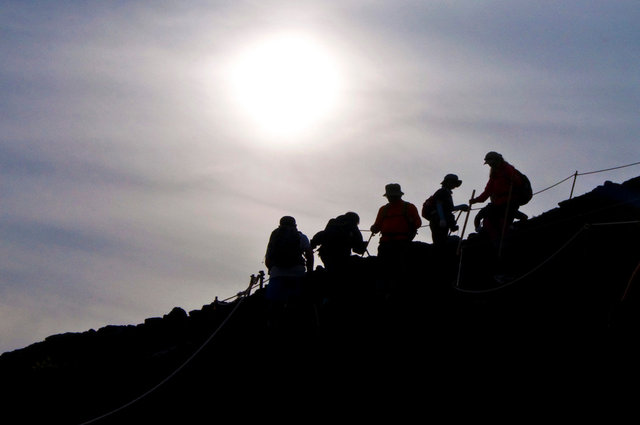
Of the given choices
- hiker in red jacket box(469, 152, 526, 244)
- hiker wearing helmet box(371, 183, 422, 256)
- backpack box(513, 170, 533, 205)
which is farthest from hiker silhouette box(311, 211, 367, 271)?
backpack box(513, 170, 533, 205)

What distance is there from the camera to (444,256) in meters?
20.3

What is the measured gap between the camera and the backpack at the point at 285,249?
52.9 feet

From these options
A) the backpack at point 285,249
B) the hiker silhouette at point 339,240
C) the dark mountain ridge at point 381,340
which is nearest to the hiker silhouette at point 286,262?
the backpack at point 285,249

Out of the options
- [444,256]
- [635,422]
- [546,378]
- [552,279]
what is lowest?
[635,422]

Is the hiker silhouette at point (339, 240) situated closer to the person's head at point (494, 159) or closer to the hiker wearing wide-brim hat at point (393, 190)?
the hiker wearing wide-brim hat at point (393, 190)

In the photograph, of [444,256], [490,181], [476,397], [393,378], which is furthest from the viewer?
[444,256]

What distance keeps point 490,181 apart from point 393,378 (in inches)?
206

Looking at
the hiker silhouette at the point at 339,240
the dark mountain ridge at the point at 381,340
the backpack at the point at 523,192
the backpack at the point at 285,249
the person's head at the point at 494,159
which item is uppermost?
the person's head at the point at 494,159

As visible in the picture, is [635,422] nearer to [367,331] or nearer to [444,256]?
[367,331]

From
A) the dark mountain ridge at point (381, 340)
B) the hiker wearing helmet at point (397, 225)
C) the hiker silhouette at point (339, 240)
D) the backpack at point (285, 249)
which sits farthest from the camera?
the hiker silhouette at point (339, 240)

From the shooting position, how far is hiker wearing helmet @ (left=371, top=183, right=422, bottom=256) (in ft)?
56.4

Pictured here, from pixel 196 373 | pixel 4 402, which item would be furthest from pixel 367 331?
pixel 4 402

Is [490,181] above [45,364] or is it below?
above

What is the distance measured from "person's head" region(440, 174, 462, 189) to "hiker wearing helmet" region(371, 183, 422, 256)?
1820mm
